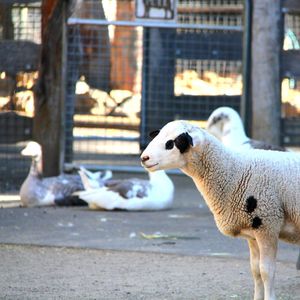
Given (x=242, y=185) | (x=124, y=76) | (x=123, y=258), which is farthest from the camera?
(x=124, y=76)

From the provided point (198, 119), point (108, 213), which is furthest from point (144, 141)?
point (108, 213)

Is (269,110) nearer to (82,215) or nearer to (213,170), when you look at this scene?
(82,215)

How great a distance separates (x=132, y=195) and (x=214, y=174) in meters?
4.26

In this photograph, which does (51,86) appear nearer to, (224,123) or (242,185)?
(224,123)

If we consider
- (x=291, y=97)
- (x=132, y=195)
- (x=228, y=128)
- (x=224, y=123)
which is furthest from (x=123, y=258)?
(x=291, y=97)

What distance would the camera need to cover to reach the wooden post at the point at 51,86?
11.8 meters

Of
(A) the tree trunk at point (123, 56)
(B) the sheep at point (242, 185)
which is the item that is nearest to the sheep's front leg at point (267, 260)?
(B) the sheep at point (242, 185)

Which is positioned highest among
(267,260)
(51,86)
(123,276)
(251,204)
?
(51,86)

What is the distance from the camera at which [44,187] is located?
424 inches

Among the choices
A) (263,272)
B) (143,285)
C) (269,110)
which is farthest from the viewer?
(269,110)

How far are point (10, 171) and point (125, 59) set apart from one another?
364 centimetres

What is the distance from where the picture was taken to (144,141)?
13.3 meters

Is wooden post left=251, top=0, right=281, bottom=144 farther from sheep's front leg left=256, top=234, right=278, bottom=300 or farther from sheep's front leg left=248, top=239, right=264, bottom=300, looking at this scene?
sheep's front leg left=256, top=234, right=278, bottom=300

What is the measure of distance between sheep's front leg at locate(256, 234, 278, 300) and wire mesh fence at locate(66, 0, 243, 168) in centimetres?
678
